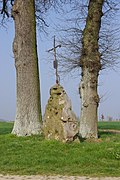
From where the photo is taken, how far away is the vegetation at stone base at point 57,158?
33.7 ft

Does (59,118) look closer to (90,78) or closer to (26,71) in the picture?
(90,78)

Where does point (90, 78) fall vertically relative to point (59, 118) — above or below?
above

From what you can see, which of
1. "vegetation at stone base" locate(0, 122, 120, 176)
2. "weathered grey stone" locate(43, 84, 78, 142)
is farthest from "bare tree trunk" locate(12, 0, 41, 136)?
"vegetation at stone base" locate(0, 122, 120, 176)

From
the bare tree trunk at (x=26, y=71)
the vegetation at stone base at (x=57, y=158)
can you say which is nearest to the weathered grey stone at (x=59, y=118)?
the vegetation at stone base at (x=57, y=158)

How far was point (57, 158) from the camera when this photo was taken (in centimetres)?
1181

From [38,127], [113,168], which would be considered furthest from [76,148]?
[38,127]

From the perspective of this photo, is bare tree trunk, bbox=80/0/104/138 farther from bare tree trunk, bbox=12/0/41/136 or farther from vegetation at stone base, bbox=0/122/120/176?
vegetation at stone base, bbox=0/122/120/176

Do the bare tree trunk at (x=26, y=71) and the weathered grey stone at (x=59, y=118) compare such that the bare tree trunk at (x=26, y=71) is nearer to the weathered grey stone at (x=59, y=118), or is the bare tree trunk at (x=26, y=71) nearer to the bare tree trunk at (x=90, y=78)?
the weathered grey stone at (x=59, y=118)

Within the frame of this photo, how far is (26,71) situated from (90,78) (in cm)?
266

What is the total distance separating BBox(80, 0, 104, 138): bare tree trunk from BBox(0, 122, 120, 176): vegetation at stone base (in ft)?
8.60

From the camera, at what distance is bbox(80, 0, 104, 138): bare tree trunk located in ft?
54.2

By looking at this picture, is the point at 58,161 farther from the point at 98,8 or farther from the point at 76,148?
the point at 98,8

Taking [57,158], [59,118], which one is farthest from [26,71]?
[57,158]

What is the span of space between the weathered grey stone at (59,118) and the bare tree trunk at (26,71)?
1568 millimetres
